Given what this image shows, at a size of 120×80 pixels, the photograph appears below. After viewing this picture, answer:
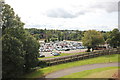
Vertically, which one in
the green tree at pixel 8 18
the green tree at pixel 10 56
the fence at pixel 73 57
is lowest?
the fence at pixel 73 57

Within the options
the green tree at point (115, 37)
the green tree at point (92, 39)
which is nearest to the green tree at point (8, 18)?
the green tree at point (92, 39)

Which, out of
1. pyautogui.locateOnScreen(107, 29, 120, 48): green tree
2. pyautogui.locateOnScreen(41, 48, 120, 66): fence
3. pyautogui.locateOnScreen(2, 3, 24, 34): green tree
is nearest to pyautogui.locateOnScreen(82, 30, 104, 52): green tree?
pyautogui.locateOnScreen(107, 29, 120, 48): green tree

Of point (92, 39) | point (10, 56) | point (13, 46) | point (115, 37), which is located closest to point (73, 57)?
point (92, 39)

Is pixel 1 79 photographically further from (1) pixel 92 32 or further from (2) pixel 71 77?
(1) pixel 92 32

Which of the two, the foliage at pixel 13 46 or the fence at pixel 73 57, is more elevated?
the foliage at pixel 13 46

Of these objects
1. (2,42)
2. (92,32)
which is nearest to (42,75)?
(2,42)

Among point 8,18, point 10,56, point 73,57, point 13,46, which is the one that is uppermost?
point 8,18

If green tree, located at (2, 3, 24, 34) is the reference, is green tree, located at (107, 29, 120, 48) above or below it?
below

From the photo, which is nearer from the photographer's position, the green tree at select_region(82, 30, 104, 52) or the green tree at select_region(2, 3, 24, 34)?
the green tree at select_region(2, 3, 24, 34)

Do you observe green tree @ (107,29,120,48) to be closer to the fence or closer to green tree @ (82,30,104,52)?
the fence

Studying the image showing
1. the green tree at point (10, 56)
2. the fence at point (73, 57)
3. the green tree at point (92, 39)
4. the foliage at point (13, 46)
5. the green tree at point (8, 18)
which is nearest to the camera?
the green tree at point (10, 56)

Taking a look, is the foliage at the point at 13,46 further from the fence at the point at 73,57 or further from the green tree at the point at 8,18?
the fence at the point at 73,57

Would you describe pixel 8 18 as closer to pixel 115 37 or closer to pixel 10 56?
pixel 10 56

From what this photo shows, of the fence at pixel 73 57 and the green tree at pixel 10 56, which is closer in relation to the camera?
the green tree at pixel 10 56
